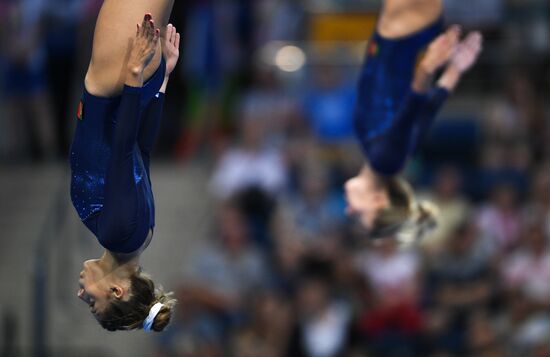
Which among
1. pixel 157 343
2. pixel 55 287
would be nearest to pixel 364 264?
pixel 157 343

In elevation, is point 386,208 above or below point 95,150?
above

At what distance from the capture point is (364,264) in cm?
873

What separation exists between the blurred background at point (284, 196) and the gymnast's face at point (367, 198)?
2117mm

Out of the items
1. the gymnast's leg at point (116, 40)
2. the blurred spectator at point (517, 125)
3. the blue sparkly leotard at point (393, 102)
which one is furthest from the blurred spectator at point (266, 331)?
the gymnast's leg at point (116, 40)

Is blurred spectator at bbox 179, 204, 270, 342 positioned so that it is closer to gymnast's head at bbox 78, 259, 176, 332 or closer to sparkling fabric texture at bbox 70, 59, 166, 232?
gymnast's head at bbox 78, 259, 176, 332

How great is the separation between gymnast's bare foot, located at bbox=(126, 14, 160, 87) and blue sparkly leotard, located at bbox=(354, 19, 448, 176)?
1.50 m

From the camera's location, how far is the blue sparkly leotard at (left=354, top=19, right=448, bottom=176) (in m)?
5.68

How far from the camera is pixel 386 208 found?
233 inches

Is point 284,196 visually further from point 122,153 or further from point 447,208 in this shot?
point 122,153

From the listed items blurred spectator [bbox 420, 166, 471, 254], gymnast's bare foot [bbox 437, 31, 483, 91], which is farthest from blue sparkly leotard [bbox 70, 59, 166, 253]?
blurred spectator [bbox 420, 166, 471, 254]

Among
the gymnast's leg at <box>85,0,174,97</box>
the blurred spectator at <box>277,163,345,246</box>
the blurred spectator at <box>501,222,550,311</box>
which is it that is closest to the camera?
the gymnast's leg at <box>85,0,174,97</box>

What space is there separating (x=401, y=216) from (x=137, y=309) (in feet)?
5.07

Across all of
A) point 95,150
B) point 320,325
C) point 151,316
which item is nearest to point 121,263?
point 151,316

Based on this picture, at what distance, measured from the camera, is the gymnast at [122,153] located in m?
4.65
